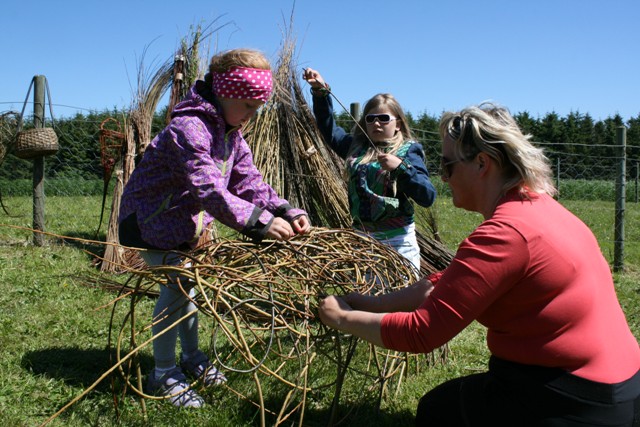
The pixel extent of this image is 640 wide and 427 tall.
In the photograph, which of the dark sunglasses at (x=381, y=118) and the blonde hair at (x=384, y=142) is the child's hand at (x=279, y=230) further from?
the dark sunglasses at (x=381, y=118)

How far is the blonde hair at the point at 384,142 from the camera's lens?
320 centimetres

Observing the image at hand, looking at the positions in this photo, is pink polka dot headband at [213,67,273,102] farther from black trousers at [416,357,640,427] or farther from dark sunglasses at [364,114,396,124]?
black trousers at [416,357,640,427]

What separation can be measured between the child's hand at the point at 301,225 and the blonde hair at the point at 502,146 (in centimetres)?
76

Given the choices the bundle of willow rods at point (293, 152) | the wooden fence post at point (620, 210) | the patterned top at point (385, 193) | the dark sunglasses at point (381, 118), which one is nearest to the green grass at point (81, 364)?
A: the wooden fence post at point (620, 210)

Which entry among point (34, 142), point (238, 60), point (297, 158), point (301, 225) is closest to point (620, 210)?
point (297, 158)

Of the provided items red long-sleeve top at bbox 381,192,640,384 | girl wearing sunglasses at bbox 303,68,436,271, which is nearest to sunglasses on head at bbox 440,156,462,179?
red long-sleeve top at bbox 381,192,640,384

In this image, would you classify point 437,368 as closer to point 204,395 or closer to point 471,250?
point 204,395

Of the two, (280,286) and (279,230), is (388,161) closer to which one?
(279,230)

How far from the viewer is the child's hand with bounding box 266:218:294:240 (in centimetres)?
214

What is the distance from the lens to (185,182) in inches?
91.4

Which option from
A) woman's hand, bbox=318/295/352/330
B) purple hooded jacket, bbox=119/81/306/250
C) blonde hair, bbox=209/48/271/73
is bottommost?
woman's hand, bbox=318/295/352/330

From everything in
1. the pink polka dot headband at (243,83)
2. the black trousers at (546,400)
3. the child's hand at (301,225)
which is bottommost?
the black trousers at (546,400)

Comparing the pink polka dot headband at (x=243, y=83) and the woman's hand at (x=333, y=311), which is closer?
the woman's hand at (x=333, y=311)

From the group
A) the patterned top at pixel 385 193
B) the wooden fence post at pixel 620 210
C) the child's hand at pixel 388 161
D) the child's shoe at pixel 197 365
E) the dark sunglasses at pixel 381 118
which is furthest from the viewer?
the wooden fence post at pixel 620 210
